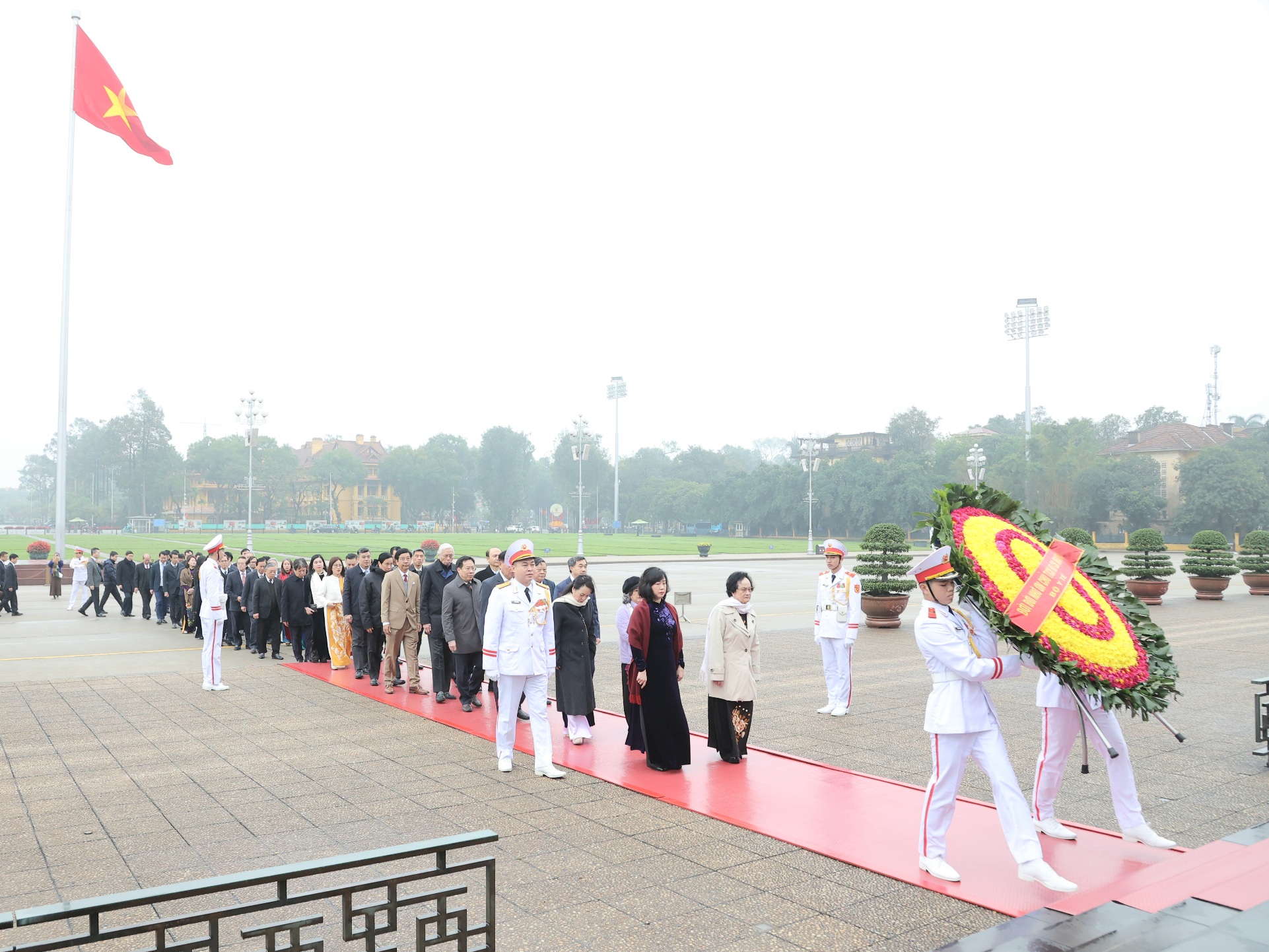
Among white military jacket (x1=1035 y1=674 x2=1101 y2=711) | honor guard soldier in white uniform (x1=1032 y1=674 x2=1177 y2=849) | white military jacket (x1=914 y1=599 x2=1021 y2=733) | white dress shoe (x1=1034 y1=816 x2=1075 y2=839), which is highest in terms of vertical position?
white military jacket (x1=914 y1=599 x2=1021 y2=733)

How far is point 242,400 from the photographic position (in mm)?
37250

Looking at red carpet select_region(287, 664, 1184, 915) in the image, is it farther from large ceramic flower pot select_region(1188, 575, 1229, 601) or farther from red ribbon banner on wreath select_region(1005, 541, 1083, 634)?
large ceramic flower pot select_region(1188, 575, 1229, 601)

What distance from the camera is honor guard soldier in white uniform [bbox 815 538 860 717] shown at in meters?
9.45

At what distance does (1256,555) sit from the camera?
24.9 meters

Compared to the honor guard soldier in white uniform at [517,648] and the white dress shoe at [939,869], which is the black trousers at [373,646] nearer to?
the honor guard soldier in white uniform at [517,648]

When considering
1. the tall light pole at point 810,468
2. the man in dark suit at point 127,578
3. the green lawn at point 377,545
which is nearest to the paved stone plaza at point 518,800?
the man in dark suit at point 127,578

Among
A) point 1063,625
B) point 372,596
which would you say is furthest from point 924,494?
point 1063,625

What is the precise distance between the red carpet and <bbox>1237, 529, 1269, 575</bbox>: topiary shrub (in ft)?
74.8

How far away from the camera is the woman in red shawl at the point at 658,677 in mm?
7367

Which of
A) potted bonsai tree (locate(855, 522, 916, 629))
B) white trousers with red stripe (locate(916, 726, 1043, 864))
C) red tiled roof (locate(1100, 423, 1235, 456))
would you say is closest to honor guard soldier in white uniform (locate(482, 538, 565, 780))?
white trousers with red stripe (locate(916, 726, 1043, 864))

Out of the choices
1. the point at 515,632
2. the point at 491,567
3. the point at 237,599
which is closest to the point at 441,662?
the point at 491,567

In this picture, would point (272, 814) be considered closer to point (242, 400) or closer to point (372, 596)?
point (372, 596)

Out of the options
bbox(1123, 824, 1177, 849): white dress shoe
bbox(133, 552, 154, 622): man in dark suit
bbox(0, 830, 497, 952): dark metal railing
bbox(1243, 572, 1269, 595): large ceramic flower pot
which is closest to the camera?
bbox(0, 830, 497, 952): dark metal railing

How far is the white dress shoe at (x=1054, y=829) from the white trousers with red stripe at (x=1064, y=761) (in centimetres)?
3
